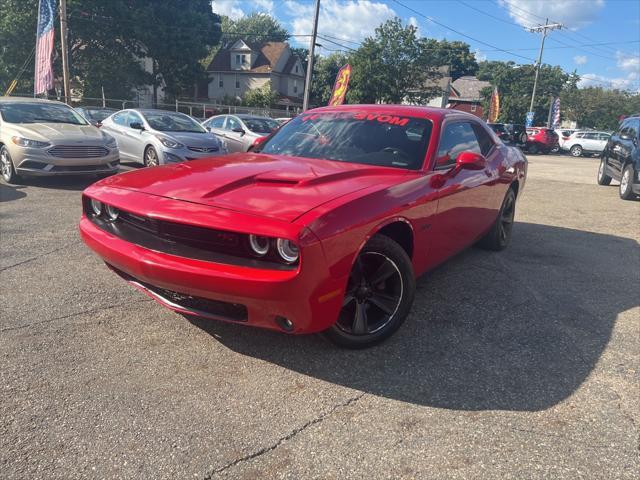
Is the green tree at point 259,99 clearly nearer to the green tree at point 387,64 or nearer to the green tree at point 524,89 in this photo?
the green tree at point 387,64

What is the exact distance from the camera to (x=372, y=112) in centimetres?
414

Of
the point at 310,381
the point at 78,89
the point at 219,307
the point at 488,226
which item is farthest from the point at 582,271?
the point at 78,89

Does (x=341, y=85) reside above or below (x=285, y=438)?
above

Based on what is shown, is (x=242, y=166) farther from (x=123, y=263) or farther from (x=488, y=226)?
(x=488, y=226)

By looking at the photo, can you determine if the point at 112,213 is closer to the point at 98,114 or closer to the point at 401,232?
the point at 401,232

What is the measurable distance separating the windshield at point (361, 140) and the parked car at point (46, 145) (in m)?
5.37

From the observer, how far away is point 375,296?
9.91 feet

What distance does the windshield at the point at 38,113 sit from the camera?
8718mm

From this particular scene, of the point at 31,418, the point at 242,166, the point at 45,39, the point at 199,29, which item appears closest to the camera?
the point at 31,418

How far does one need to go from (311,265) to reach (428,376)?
1.03 metres

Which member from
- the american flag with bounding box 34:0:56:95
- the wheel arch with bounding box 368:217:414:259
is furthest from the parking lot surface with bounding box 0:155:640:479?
the american flag with bounding box 34:0:56:95

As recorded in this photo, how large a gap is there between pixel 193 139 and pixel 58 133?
2.64 metres

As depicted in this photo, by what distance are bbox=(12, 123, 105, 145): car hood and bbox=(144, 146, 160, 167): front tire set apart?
1367 millimetres

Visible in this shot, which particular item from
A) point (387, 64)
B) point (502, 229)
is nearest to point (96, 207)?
point (502, 229)
